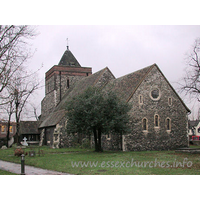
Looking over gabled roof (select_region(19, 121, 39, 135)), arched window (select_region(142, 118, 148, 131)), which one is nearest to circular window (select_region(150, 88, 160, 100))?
arched window (select_region(142, 118, 148, 131))

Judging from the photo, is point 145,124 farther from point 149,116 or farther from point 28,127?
point 28,127

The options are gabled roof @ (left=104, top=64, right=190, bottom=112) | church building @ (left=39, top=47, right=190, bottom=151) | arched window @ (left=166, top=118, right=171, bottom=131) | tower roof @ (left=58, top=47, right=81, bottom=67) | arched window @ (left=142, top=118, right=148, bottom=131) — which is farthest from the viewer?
tower roof @ (left=58, top=47, right=81, bottom=67)

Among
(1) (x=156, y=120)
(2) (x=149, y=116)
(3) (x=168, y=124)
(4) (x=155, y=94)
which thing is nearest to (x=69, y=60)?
(4) (x=155, y=94)

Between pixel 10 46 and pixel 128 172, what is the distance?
29.9 ft

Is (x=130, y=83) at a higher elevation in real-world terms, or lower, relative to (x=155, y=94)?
higher

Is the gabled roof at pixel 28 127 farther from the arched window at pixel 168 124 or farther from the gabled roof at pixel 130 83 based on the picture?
the arched window at pixel 168 124

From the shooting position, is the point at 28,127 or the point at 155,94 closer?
the point at 155,94

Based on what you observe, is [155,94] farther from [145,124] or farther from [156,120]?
[145,124]

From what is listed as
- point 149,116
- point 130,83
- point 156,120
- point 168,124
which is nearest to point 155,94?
point 149,116

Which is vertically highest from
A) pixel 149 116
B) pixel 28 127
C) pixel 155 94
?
pixel 155 94

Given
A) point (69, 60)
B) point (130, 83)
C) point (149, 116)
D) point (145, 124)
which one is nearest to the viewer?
point (145, 124)

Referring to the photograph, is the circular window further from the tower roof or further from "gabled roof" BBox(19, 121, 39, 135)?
the tower roof

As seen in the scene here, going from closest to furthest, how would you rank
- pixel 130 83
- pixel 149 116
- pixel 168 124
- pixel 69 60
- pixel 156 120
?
pixel 149 116
pixel 156 120
pixel 168 124
pixel 130 83
pixel 69 60

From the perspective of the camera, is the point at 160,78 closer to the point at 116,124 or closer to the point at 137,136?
the point at 137,136
